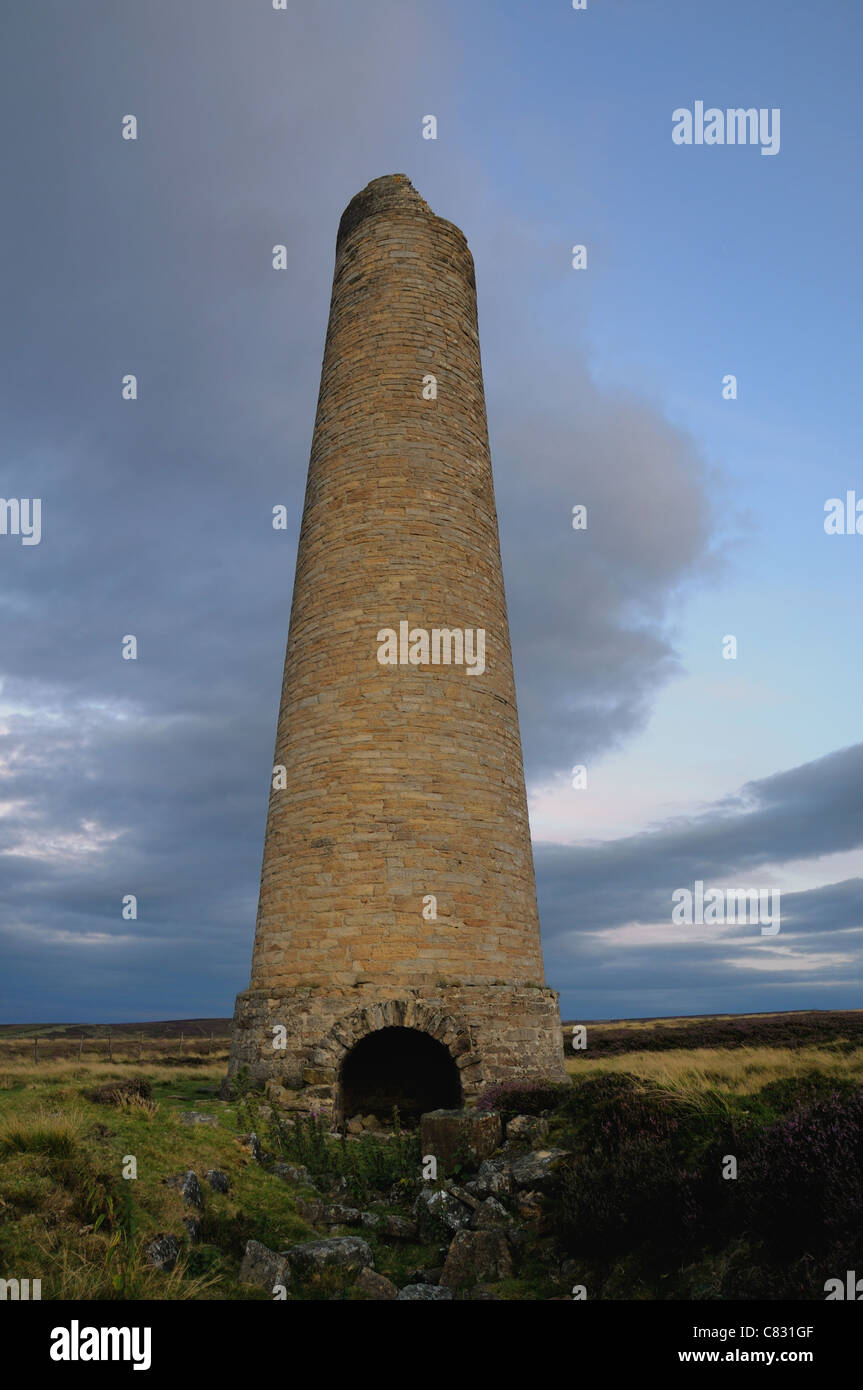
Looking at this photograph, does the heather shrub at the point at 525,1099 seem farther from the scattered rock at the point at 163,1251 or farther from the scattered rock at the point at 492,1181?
the scattered rock at the point at 163,1251

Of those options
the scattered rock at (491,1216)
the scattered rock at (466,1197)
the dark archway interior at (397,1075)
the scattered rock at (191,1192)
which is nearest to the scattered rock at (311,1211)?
the scattered rock at (191,1192)

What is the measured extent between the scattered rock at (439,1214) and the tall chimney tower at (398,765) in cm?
380

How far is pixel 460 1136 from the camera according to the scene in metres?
10.9

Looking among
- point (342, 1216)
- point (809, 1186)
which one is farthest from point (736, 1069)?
point (809, 1186)

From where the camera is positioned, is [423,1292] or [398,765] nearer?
[423,1292]

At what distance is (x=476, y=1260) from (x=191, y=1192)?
289cm

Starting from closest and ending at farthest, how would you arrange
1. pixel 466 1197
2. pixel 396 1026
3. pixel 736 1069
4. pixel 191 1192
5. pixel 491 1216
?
pixel 191 1192
pixel 491 1216
pixel 466 1197
pixel 396 1026
pixel 736 1069

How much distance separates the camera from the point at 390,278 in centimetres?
1886

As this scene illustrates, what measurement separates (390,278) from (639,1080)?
1659 centimetres

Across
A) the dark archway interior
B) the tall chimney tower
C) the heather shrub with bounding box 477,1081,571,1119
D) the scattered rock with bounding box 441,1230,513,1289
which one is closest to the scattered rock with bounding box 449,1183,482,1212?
the scattered rock with bounding box 441,1230,513,1289

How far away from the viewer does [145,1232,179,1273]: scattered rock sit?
700 cm

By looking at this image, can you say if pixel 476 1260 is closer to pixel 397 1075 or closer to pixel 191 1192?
pixel 191 1192

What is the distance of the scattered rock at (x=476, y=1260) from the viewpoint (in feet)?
25.9
